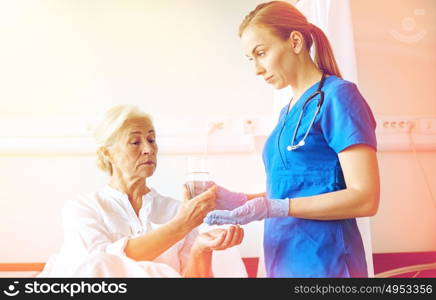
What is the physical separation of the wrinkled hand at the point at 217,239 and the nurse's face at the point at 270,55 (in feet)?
1.47

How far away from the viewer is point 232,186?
1.36m

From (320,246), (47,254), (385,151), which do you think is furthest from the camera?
(385,151)

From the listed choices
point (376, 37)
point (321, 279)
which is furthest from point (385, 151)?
point (321, 279)

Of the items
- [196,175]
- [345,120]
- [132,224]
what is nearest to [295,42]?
[345,120]

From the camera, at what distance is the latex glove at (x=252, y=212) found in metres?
1.21

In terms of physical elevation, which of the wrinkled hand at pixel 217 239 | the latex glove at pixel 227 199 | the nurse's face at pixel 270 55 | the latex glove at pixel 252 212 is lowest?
the wrinkled hand at pixel 217 239

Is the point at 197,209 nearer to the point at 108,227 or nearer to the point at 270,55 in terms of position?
the point at 108,227

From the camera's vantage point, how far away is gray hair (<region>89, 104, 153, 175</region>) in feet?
4.33

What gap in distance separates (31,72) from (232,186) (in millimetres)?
719

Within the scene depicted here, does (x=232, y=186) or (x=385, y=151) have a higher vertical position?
(x=385, y=151)

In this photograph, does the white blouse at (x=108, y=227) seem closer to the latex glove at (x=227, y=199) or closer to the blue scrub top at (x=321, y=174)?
the latex glove at (x=227, y=199)

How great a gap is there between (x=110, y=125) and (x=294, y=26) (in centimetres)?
62

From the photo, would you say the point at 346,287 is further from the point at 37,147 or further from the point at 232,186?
the point at 37,147

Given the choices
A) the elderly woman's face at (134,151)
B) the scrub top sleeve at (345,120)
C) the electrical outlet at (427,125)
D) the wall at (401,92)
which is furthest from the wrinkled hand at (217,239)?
the electrical outlet at (427,125)
